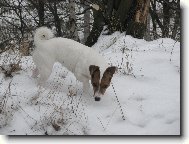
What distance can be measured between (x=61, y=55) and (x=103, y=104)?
4.55 ft

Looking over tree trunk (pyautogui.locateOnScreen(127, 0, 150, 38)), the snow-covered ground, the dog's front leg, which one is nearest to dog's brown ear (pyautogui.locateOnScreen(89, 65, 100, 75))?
the dog's front leg

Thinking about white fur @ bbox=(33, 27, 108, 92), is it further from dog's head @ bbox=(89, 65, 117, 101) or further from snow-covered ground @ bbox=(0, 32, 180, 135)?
dog's head @ bbox=(89, 65, 117, 101)

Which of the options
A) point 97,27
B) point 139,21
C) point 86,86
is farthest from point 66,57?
point 97,27

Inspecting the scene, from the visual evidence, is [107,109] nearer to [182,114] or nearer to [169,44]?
[182,114]

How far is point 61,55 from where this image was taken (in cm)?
670

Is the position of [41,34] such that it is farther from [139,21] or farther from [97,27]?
[97,27]

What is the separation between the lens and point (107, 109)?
563 centimetres

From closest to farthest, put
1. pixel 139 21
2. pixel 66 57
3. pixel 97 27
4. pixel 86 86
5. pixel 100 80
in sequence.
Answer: pixel 100 80
pixel 86 86
pixel 66 57
pixel 139 21
pixel 97 27

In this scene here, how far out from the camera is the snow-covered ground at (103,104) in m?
5.11

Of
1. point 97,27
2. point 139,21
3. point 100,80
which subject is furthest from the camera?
point 97,27

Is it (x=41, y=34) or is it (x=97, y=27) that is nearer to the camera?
(x=41, y=34)

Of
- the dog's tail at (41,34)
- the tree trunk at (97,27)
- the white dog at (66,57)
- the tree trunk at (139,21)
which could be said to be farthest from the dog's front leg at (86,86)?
the tree trunk at (97,27)

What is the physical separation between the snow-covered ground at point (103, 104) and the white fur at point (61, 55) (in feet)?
1.05

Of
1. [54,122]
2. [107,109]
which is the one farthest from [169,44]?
[54,122]
